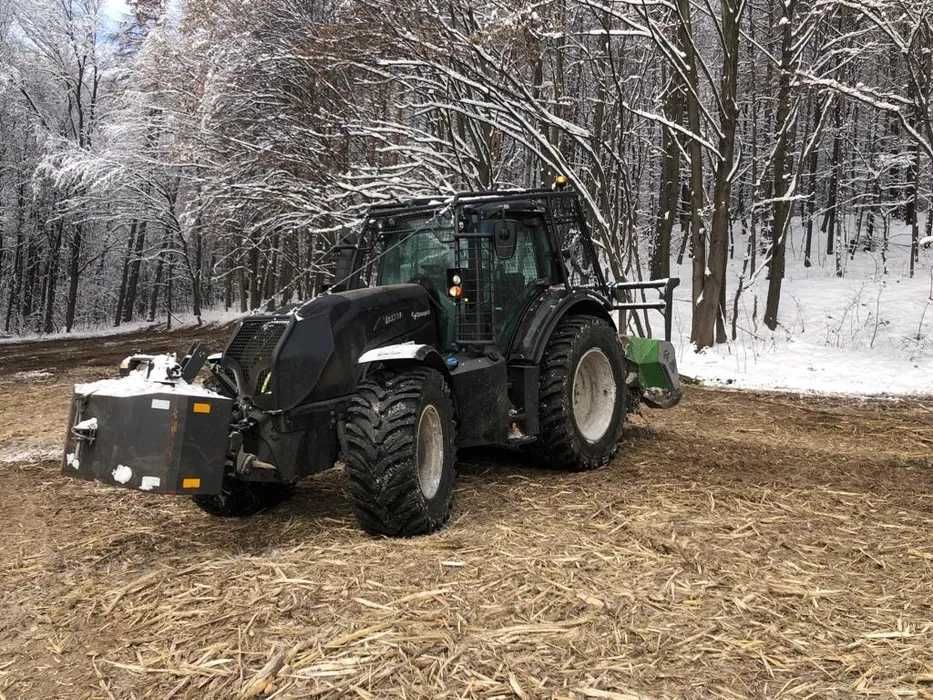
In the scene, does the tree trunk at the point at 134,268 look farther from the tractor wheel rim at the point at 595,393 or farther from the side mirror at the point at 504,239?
the side mirror at the point at 504,239

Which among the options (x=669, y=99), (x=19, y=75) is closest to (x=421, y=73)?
(x=669, y=99)

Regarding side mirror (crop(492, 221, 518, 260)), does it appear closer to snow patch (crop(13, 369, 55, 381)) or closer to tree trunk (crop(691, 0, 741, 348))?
tree trunk (crop(691, 0, 741, 348))

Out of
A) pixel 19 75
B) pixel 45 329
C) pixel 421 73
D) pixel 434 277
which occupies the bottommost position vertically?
pixel 45 329

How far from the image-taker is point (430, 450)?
4.27 metres

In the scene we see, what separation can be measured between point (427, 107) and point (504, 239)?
6700 mm

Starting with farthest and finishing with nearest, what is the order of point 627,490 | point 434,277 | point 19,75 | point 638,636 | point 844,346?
point 19,75 → point 844,346 → point 434,277 → point 627,490 → point 638,636

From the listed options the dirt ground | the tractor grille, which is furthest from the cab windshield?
the dirt ground

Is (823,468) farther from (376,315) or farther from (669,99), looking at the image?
(669,99)

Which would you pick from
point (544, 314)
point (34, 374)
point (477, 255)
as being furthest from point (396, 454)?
point (34, 374)

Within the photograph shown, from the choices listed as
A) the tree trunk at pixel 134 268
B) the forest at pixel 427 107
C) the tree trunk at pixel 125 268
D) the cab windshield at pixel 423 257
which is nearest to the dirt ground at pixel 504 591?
the cab windshield at pixel 423 257

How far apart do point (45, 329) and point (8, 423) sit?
2423cm

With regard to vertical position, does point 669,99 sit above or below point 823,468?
above

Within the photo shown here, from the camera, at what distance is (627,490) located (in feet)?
16.2

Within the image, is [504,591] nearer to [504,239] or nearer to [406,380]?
[406,380]
